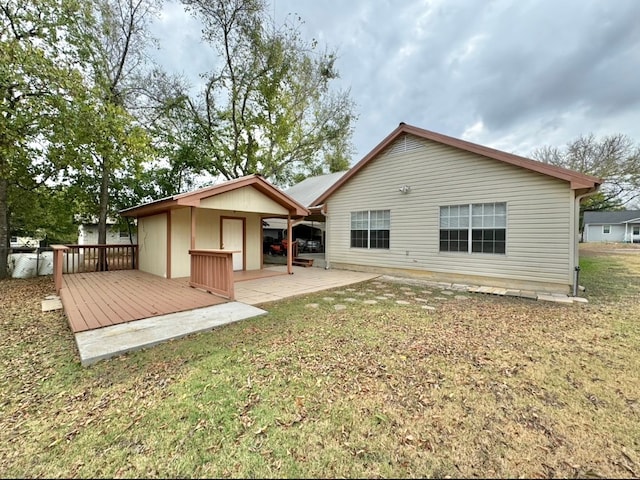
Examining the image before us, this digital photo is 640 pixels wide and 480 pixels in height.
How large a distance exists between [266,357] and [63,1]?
39.6 feet

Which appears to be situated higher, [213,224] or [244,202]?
[244,202]

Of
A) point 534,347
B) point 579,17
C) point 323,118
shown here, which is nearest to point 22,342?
point 534,347

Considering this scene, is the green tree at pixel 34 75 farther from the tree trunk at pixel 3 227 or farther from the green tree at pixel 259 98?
the green tree at pixel 259 98

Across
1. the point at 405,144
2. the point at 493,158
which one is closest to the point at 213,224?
the point at 405,144

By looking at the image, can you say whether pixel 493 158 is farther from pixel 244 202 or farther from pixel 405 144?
pixel 244 202

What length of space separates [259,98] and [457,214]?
14298mm

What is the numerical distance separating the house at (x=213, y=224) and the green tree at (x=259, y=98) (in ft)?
27.5

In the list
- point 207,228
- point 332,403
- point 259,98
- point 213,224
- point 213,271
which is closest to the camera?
point 332,403

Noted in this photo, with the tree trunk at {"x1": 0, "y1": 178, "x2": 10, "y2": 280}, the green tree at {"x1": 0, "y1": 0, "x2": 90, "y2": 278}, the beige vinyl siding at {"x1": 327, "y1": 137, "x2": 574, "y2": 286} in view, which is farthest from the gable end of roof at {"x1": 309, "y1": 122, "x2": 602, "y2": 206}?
the tree trunk at {"x1": 0, "y1": 178, "x2": 10, "y2": 280}

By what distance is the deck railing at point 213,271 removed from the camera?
6246 millimetres

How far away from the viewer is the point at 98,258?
11336mm

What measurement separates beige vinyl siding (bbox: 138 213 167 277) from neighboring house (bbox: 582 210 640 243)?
2050 inches

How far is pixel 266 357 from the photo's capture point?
3.55 meters

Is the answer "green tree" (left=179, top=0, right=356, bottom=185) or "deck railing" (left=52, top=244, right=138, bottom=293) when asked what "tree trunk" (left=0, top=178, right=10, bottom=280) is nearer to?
"deck railing" (left=52, top=244, right=138, bottom=293)
